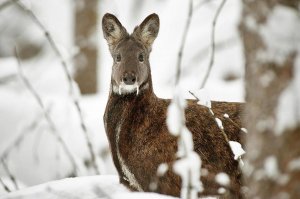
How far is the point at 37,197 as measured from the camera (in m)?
3.39

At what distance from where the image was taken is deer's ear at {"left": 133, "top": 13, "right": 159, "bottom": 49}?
4736mm

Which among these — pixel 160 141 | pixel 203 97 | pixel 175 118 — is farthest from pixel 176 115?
pixel 160 141

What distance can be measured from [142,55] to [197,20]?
6554 millimetres

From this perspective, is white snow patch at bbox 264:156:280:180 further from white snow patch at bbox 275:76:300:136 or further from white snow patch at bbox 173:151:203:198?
white snow patch at bbox 173:151:203:198

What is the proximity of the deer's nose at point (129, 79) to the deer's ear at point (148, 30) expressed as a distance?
0.59 meters

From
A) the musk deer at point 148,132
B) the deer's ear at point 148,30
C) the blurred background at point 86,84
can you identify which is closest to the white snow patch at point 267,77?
the musk deer at point 148,132

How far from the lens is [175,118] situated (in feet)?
8.43

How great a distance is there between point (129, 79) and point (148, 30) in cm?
73

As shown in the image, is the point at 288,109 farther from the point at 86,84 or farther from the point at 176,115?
the point at 86,84

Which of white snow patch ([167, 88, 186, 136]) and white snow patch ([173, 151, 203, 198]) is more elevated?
white snow patch ([167, 88, 186, 136])

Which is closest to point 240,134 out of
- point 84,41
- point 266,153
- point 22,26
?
point 266,153

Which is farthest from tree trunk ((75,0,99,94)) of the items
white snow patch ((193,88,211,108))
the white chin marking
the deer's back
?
white snow patch ((193,88,211,108))

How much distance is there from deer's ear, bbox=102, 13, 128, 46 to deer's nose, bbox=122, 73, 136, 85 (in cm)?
58

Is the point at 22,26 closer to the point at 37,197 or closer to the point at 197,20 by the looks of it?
the point at 197,20
